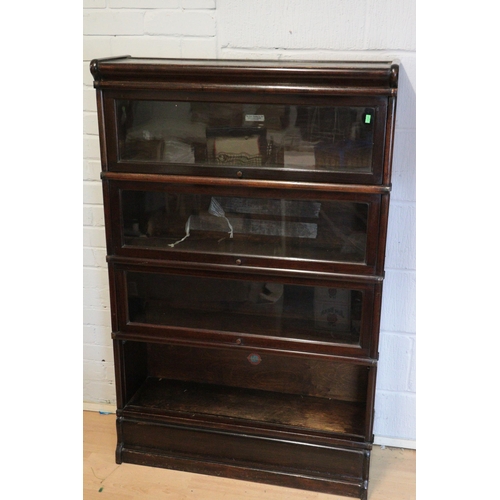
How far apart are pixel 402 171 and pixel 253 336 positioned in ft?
2.41

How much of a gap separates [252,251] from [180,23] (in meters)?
0.81

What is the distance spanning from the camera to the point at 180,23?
1.99 m

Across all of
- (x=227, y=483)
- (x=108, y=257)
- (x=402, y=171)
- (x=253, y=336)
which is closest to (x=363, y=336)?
(x=253, y=336)

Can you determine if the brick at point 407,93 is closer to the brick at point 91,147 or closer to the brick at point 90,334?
the brick at point 91,147

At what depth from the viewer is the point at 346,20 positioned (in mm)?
1881

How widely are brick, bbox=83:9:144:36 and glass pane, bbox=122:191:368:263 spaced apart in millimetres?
584

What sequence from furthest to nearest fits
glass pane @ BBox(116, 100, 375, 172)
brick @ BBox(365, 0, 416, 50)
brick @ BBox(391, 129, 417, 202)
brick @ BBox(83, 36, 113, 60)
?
brick @ BBox(83, 36, 113, 60) < brick @ BBox(391, 129, 417, 202) < brick @ BBox(365, 0, 416, 50) < glass pane @ BBox(116, 100, 375, 172)

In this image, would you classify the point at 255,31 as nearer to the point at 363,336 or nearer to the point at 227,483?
the point at 363,336

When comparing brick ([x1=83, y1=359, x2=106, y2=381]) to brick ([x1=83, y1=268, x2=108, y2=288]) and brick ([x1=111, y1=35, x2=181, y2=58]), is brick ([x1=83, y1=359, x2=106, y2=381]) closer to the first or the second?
brick ([x1=83, y1=268, x2=108, y2=288])

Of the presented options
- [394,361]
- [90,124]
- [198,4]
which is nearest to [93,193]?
[90,124]

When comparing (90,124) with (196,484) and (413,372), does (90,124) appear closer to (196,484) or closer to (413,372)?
(196,484)

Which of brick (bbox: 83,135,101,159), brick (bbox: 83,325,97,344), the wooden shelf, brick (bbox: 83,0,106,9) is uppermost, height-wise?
brick (bbox: 83,0,106,9)

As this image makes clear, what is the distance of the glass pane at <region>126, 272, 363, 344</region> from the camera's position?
6.23 ft

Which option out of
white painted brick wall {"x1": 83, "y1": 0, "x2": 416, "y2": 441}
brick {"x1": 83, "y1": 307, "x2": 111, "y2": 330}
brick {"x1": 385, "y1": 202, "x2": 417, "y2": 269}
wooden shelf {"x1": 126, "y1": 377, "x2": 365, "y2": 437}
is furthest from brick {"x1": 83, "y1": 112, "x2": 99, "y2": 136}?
brick {"x1": 385, "y1": 202, "x2": 417, "y2": 269}
